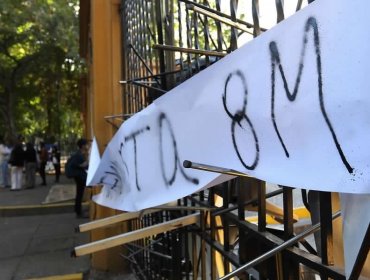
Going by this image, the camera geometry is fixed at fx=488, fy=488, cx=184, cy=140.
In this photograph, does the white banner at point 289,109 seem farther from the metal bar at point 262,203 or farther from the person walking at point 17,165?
the person walking at point 17,165

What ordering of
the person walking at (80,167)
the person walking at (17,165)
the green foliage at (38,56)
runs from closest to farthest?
1. the person walking at (80,167)
2. the person walking at (17,165)
3. the green foliage at (38,56)

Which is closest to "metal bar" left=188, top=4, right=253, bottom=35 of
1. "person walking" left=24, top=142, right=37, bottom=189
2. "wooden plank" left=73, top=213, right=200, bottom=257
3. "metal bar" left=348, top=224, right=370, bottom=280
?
"metal bar" left=348, top=224, right=370, bottom=280

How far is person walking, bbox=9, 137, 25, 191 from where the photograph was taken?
14812 millimetres

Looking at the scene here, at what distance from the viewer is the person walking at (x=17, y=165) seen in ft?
48.6

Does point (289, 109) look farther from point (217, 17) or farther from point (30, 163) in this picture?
point (30, 163)

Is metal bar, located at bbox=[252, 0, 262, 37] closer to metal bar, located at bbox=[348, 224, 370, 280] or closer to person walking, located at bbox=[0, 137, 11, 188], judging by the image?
metal bar, located at bbox=[348, 224, 370, 280]

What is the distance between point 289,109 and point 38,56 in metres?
21.9

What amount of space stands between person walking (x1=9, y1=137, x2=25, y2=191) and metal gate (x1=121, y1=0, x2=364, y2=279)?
1001 centimetres

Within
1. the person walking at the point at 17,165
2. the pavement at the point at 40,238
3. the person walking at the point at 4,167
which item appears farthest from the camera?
the person walking at the point at 4,167

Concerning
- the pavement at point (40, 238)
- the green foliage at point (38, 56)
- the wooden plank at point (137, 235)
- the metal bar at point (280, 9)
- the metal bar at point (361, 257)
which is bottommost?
the pavement at point (40, 238)

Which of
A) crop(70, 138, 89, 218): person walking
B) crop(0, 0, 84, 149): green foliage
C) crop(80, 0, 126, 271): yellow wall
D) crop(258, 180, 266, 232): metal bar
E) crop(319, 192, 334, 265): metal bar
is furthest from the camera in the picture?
crop(0, 0, 84, 149): green foliage

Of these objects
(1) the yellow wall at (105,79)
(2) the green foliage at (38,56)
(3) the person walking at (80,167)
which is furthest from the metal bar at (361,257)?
(2) the green foliage at (38,56)

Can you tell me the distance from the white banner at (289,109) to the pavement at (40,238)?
14.2 ft

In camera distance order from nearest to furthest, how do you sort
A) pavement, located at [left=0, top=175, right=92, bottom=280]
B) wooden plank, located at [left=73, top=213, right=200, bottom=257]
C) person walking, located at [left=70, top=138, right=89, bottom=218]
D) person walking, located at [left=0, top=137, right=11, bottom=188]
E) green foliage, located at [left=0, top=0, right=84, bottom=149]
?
wooden plank, located at [left=73, top=213, right=200, bottom=257] < pavement, located at [left=0, top=175, right=92, bottom=280] < person walking, located at [left=70, top=138, right=89, bottom=218] < person walking, located at [left=0, top=137, right=11, bottom=188] < green foliage, located at [left=0, top=0, right=84, bottom=149]
